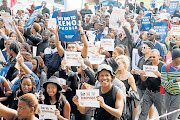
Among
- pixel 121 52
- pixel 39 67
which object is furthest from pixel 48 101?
pixel 121 52

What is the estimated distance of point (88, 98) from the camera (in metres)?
4.50

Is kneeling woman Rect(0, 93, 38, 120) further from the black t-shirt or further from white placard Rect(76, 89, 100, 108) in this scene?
the black t-shirt

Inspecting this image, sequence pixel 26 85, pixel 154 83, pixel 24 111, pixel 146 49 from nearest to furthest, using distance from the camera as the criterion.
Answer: pixel 24 111 < pixel 26 85 < pixel 154 83 < pixel 146 49

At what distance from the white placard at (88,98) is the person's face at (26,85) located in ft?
2.85

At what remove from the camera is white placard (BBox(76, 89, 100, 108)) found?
4434mm

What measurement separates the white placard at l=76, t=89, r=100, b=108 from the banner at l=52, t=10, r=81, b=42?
8.75 feet

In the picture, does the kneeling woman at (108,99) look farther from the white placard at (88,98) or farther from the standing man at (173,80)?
the standing man at (173,80)

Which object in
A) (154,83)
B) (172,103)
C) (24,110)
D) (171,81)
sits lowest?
(172,103)

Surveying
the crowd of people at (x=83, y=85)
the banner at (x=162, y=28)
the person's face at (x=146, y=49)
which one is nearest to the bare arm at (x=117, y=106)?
the crowd of people at (x=83, y=85)

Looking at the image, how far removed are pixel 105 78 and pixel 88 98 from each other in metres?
0.37

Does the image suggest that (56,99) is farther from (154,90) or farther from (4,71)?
(154,90)

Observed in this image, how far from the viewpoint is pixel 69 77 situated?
606 centimetres

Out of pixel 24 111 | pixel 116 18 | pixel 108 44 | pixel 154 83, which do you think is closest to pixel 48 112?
pixel 24 111

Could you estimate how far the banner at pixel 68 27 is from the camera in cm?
709
